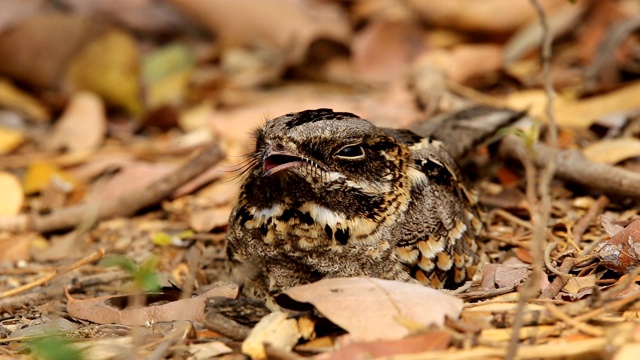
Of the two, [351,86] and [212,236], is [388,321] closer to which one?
[212,236]

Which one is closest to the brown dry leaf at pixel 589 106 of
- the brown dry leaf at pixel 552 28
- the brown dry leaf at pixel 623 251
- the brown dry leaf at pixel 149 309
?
the brown dry leaf at pixel 552 28

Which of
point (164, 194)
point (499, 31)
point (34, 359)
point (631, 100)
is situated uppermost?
point (499, 31)

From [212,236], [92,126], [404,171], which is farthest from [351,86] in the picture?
[404,171]

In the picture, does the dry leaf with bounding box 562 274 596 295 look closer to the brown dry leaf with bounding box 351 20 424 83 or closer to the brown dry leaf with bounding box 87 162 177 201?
the brown dry leaf with bounding box 87 162 177 201

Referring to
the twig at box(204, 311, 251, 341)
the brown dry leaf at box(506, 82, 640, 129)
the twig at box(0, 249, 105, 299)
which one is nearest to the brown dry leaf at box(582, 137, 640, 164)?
the brown dry leaf at box(506, 82, 640, 129)

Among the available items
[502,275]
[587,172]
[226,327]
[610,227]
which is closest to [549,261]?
[502,275]
